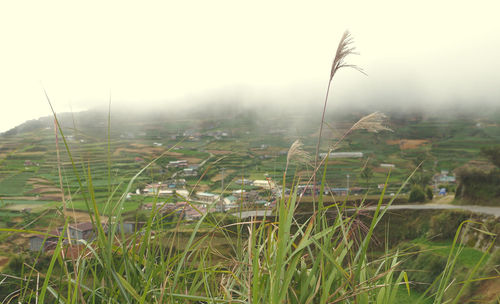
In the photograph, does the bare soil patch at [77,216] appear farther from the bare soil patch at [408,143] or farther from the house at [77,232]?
the bare soil patch at [408,143]

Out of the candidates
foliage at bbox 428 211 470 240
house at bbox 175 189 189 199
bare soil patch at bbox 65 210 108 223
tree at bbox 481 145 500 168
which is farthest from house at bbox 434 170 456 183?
bare soil patch at bbox 65 210 108 223

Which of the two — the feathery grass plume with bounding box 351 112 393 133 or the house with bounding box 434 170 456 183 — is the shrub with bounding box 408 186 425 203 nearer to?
the house with bounding box 434 170 456 183

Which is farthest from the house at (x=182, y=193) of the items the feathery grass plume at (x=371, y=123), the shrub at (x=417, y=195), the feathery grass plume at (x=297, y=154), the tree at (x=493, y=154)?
the tree at (x=493, y=154)

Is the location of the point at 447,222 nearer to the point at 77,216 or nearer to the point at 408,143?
the point at 77,216

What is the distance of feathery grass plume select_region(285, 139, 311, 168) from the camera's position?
61.6 inches

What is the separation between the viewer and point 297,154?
5.26 feet

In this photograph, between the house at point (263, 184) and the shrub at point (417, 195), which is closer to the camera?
the house at point (263, 184)

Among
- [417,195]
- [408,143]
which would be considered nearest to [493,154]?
[417,195]

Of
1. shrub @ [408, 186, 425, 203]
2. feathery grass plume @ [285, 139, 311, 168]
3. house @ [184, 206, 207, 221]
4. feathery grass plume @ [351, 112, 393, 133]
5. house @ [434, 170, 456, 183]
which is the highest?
feathery grass plume @ [351, 112, 393, 133]

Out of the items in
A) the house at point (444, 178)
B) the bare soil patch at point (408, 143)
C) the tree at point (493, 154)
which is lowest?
the house at point (444, 178)

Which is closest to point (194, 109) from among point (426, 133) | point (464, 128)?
point (426, 133)

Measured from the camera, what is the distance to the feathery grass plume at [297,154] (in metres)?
1.56

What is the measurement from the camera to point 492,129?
74.7 metres

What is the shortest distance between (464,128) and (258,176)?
93783 millimetres
